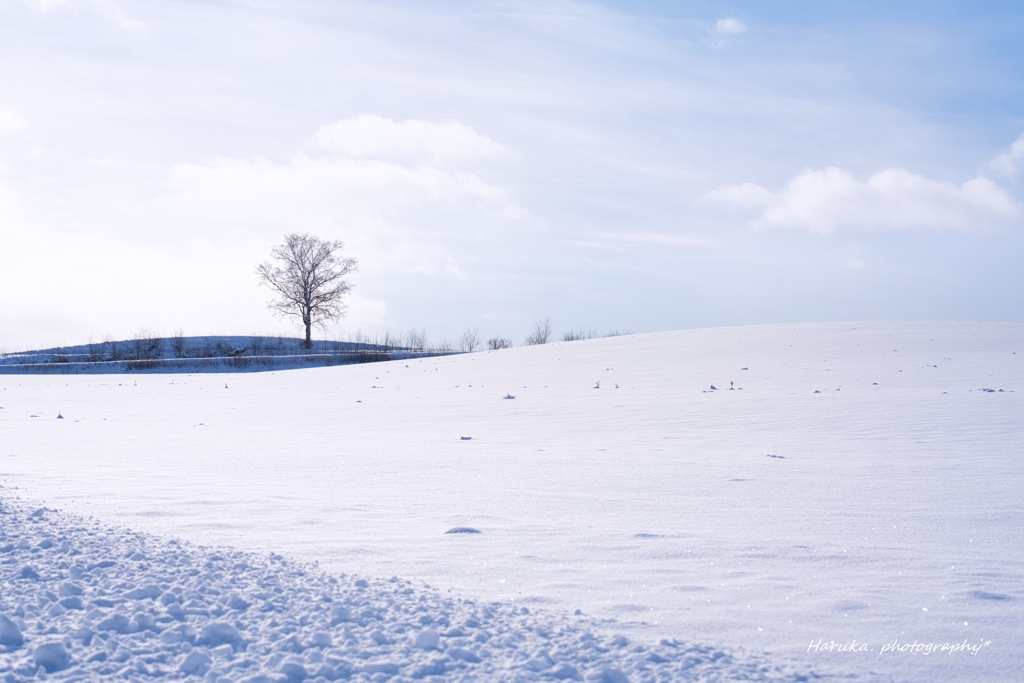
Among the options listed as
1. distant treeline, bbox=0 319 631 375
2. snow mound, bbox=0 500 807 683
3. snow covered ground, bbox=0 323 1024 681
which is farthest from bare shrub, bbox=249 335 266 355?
snow mound, bbox=0 500 807 683

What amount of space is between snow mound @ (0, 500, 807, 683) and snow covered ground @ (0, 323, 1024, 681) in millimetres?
17

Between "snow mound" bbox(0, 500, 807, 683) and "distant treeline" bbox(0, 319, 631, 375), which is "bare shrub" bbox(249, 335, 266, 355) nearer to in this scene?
"distant treeline" bbox(0, 319, 631, 375)

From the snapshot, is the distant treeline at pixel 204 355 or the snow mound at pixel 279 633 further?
the distant treeline at pixel 204 355

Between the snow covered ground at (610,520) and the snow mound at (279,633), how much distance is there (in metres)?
0.02

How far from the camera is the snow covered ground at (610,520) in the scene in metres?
2.31

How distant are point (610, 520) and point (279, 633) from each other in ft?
5.86

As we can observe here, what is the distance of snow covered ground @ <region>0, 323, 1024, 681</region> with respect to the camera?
2.31 metres

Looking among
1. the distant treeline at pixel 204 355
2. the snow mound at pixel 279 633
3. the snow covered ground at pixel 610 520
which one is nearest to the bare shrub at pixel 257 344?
the distant treeline at pixel 204 355

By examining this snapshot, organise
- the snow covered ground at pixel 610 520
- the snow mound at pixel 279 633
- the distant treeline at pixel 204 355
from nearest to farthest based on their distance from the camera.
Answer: the snow mound at pixel 279 633
the snow covered ground at pixel 610 520
the distant treeline at pixel 204 355

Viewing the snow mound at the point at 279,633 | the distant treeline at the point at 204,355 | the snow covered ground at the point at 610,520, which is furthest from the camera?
the distant treeline at the point at 204,355

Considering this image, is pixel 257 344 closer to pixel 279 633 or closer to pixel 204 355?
pixel 204 355

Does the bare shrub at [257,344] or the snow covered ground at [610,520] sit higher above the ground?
Answer: the bare shrub at [257,344]

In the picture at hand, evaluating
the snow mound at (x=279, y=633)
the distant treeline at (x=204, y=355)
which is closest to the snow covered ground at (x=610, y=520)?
the snow mound at (x=279, y=633)

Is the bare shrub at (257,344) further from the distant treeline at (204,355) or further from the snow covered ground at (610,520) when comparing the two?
the snow covered ground at (610,520)
